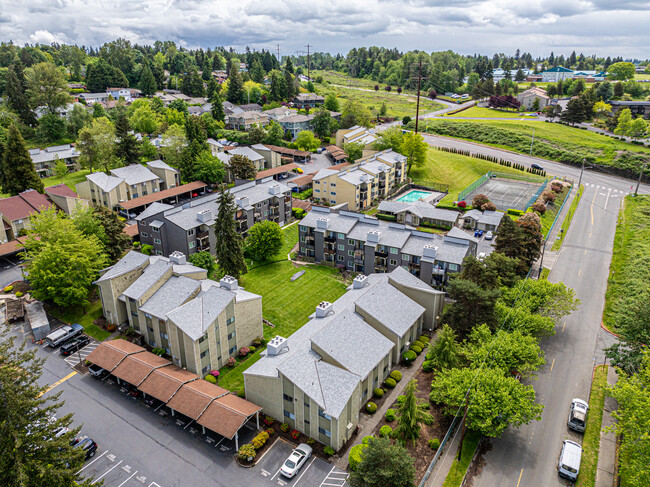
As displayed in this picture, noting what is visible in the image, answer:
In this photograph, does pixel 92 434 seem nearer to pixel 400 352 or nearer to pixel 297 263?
pixel 400 352

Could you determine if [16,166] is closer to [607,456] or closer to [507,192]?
[607,456]

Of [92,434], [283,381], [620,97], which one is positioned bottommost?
[92,434]

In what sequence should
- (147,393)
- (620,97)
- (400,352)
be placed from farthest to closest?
1. (620,97)
2. (400,352)
3. (147,393)

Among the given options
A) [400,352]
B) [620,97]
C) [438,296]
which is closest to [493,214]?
[438,296]

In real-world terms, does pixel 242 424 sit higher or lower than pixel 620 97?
lower

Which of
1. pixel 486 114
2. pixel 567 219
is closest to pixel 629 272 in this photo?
pixel 567 219

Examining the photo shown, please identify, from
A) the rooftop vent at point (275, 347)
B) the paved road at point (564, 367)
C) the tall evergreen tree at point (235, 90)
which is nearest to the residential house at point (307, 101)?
the tall evergreen tree at point (235, 90)
